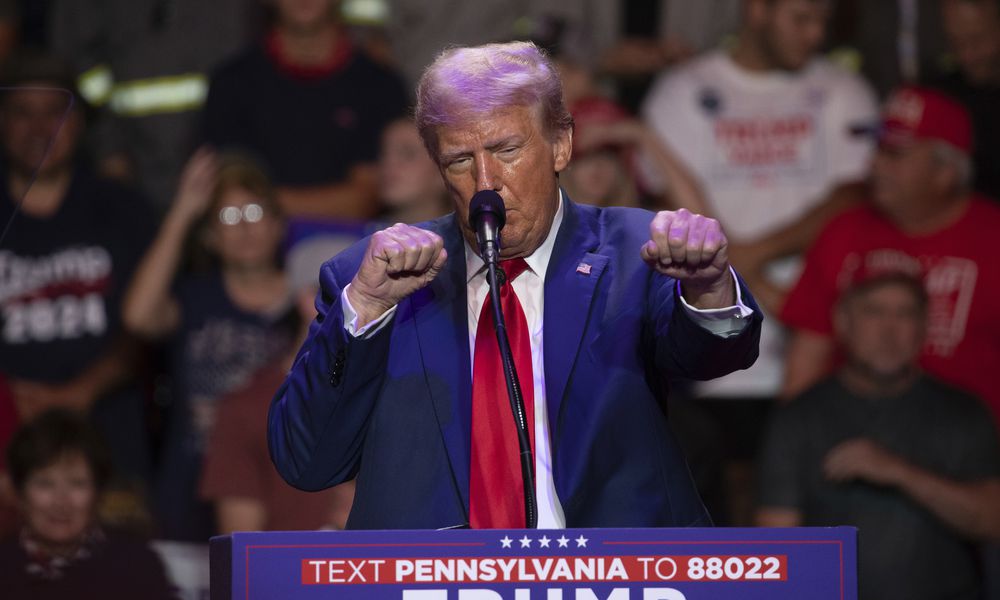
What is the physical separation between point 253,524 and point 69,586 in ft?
3.53

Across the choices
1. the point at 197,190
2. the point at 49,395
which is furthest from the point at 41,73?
the point at 49,395

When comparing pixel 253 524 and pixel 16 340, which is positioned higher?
pixel 16 340

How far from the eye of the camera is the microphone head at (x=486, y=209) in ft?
7.92

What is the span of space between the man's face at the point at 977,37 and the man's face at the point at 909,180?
551 mm

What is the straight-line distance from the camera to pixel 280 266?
5.48 metres

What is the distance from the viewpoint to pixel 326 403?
8.13ft

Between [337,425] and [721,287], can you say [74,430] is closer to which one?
[337,425]

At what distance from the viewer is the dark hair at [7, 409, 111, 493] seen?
Result: 4.68 metres

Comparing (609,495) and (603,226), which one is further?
(603,226)

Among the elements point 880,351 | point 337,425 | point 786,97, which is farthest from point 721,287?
point 786,97

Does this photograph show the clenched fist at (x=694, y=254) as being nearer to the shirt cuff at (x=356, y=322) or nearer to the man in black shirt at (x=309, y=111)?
the shirt cuff at (x=356, y=322)

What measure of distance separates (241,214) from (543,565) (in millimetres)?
3565

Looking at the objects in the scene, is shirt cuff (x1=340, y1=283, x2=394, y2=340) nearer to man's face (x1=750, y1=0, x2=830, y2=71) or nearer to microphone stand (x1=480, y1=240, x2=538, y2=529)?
microphone stand (x1=480, y1=240, x2=538, y2=529)

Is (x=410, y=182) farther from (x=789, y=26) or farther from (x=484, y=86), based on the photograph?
(x=484, y=86)
